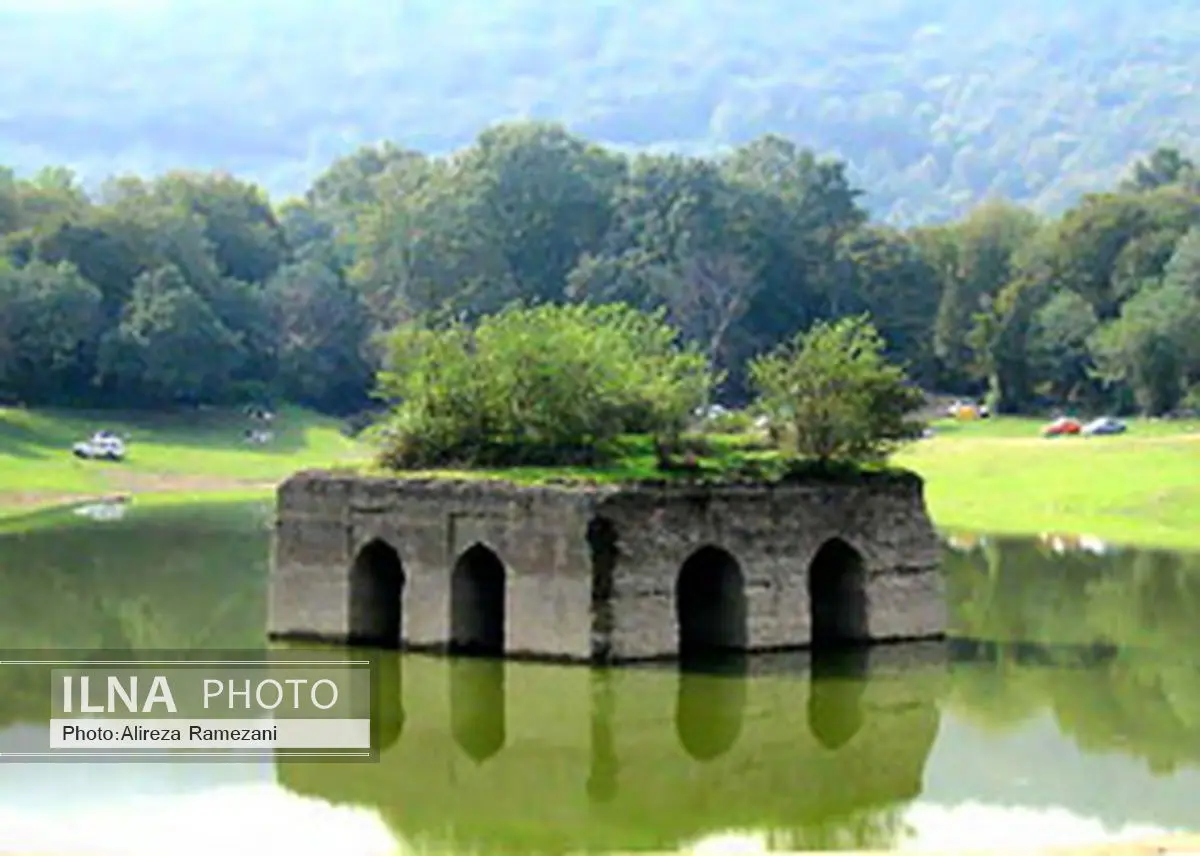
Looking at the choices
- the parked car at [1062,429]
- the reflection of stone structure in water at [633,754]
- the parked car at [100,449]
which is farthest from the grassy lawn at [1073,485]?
the parked car at [100,449]

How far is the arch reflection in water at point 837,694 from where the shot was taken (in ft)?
107

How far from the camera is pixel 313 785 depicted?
2892 centimetres

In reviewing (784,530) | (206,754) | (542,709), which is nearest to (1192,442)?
(784,530)

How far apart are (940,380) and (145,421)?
41837mm

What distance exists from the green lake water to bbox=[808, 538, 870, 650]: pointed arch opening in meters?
0.92

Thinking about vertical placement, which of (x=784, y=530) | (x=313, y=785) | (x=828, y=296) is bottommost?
(x=313, y=785)

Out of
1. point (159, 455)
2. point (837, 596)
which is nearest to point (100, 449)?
point (159, 455)

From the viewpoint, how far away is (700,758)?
101ft

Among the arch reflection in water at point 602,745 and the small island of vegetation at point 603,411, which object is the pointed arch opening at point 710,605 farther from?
the arch reflection in water at point 602,745

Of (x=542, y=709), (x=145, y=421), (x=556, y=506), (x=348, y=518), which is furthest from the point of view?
(x=145, y=421)

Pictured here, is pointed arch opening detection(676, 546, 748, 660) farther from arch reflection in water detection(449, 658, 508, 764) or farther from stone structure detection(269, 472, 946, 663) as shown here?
arch reflection in water detection(449, 658, 508, 764)

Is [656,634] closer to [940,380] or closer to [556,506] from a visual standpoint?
[556,506]

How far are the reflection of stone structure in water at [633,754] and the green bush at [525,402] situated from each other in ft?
16.2

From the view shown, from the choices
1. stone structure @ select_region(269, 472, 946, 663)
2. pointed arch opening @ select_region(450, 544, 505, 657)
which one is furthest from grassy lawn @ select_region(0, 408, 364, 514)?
pointed arch opening @ select_region(450, 544, 505, 657)
